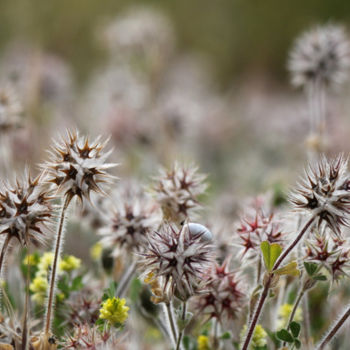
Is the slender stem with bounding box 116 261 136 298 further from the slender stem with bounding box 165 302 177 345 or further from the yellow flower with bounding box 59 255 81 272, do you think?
the slender stem with bounding box 165 302 177 345

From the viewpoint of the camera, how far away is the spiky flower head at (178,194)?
214cm

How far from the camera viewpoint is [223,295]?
1959 millimetres

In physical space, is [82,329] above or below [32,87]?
below

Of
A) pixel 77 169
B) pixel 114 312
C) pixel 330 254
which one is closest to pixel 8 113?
pixel 77 169

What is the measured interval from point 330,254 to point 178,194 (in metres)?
0.65

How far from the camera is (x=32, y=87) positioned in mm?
4797

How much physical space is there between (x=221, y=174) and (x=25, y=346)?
4.48m

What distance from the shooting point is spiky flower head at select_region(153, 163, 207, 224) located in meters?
2.14

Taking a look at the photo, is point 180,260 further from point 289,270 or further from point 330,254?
point 330,254

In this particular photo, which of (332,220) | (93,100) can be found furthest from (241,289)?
(93,100)

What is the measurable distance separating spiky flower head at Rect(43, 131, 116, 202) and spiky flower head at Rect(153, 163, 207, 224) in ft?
1.62

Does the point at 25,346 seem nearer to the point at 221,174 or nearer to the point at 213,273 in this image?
the point at 213,273

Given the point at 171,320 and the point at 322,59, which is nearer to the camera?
the point at 171,320

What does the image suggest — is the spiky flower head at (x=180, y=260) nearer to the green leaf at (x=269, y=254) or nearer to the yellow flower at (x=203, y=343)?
the green leaf at (x=269, y=254)
